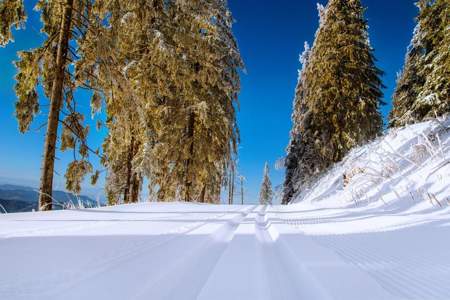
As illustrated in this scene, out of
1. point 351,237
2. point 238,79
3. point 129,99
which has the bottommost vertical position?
point 351,237

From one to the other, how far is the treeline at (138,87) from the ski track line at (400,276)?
516cm

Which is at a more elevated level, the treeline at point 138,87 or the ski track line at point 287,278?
the treeline at point 138,87

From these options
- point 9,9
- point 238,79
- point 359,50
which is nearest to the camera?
point 9,9

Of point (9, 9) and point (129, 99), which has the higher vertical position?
point (9, 9)

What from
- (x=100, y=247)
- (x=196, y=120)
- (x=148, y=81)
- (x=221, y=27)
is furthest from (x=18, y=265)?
(x=221, y=27)

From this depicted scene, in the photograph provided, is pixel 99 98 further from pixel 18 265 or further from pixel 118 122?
pixel 18 265

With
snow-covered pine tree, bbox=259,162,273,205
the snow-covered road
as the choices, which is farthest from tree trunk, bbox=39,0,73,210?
snow-covered pine tree, bbox=259,162,273,205

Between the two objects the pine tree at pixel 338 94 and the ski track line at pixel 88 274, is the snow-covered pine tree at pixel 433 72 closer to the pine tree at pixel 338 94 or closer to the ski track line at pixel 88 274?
the pine tree at pixel 338 94

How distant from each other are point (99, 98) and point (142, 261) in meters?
6.36

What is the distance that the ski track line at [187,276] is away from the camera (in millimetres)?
922

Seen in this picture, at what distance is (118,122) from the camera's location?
6.78 meters

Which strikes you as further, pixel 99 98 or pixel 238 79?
pixel 238 79

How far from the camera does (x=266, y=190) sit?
4703 centimetres

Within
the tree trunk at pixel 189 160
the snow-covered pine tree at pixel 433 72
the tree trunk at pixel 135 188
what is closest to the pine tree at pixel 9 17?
the tree trunk at pixel 135 188
